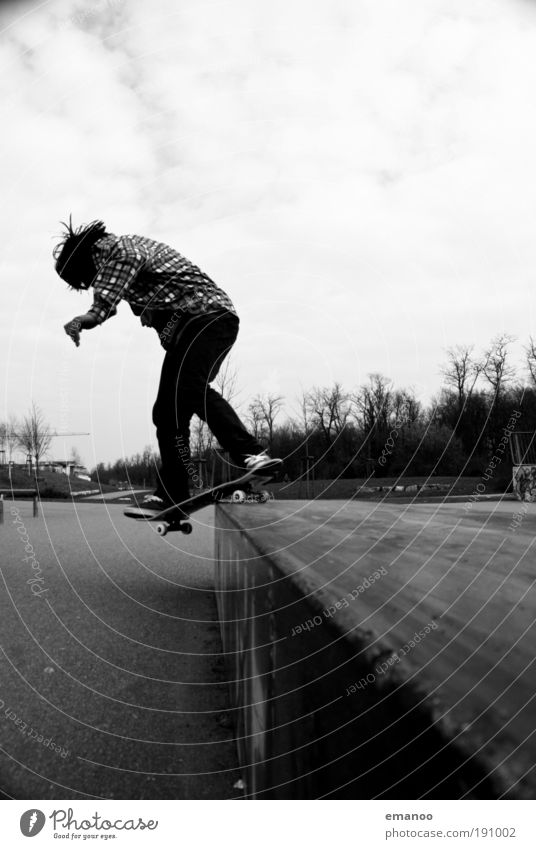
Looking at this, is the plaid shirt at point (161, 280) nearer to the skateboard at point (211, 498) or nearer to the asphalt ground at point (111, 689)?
the skateboard at point (211, 498)

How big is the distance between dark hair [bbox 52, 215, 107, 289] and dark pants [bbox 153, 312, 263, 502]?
0.86 meters

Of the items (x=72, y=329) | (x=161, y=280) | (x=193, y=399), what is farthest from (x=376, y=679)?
(x=161, y=280)

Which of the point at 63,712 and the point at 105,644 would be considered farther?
the point at 105,644

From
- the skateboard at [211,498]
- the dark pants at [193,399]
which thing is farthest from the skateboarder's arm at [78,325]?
the skateboard at [211,498]

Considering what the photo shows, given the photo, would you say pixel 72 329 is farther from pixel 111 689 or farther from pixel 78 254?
pixel 111 689

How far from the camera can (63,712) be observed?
1629 millimetres

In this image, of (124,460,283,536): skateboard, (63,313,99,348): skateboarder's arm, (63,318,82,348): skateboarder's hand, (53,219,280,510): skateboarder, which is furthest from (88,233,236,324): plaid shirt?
(124,460,283,536): skateboard

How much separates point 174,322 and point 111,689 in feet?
7.93

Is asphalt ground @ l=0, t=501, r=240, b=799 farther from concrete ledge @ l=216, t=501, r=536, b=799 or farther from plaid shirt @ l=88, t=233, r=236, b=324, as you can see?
plaid shirt @ l=88, t=233, r=236, b=324

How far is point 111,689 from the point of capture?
5.93 feet

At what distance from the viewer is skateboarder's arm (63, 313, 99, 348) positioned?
2826 mm
